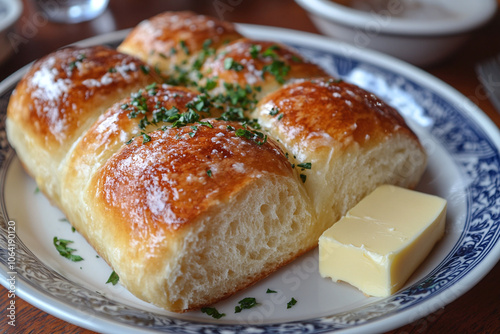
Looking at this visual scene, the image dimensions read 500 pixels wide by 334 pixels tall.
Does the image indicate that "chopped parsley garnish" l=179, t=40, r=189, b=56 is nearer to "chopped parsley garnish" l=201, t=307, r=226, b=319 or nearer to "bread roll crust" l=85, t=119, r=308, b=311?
"bread roll crust" l=85, t=119, r=308, b=311

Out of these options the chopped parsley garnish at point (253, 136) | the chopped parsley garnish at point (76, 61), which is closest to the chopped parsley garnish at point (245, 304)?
the chopped parsley garnish at point (253, 136)

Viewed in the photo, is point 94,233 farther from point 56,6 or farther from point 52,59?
point 56,6

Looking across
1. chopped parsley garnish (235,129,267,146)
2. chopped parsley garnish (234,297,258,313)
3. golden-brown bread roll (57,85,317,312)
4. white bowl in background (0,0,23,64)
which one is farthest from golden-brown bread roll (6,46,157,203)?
chopped parsley garnish (234,297,258,313)

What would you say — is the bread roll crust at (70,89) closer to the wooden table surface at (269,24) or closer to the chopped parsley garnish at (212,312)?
the wooden table surface at (269,24)

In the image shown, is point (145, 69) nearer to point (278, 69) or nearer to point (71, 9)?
point (278, 69)

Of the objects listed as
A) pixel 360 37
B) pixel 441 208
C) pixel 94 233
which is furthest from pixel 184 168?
pixel 360 37
